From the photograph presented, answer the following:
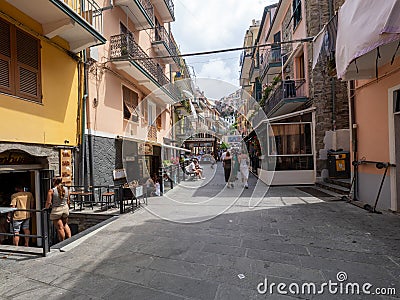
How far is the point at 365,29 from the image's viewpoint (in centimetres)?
361

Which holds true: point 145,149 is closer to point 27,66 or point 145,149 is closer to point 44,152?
point 44,152

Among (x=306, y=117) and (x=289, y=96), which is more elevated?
(x=289, y=96)

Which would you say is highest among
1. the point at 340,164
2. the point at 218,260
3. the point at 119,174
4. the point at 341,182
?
the point at 340,164

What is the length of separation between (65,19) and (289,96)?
10509 millimetres

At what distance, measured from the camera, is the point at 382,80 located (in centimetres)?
628

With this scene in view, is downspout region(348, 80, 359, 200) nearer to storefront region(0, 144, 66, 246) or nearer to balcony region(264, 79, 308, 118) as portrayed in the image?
balcony region(264, 79, 308, 118)

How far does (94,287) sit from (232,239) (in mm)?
2379

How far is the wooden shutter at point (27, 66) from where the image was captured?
5840mm

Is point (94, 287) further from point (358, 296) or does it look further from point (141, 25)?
point (141, 25)

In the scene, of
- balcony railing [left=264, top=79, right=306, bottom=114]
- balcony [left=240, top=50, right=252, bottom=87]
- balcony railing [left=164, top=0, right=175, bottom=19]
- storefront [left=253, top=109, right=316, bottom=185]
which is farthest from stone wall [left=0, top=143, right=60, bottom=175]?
balcony [left=240, top=50, right=252, bottom=87]

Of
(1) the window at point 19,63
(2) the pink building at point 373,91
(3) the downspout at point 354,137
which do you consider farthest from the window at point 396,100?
(1) the window at point 19,63

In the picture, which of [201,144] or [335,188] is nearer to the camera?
[335,188]

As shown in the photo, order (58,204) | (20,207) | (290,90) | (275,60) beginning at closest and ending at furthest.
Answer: (58,204) → (20,207) → (290,90) → (275,60)

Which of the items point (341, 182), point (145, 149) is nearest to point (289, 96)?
point (341, 182)
